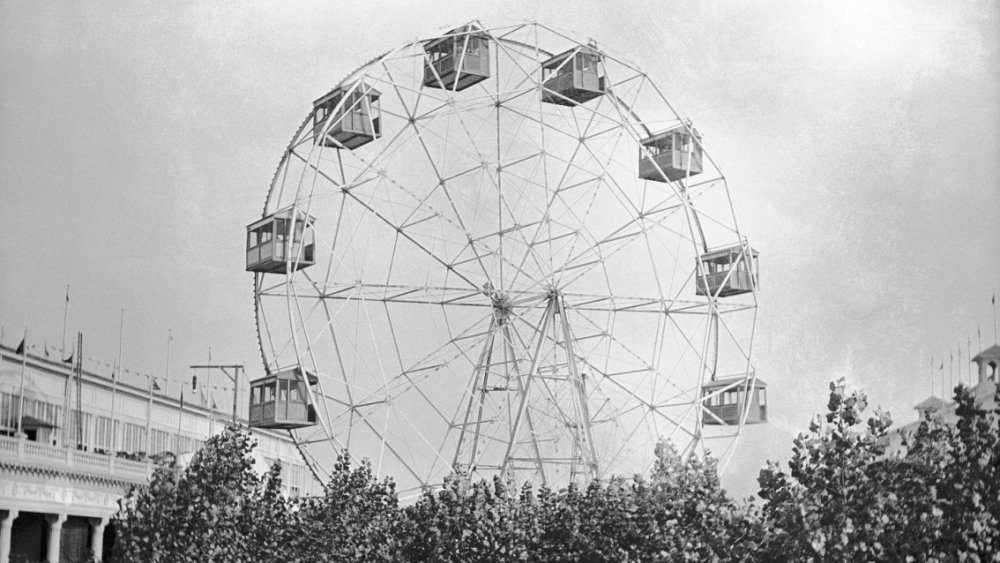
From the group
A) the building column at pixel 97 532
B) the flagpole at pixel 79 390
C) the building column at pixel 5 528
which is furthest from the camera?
the flagpole at pixel 79 390

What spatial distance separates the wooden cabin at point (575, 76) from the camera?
57344 mm

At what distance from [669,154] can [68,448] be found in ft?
86.3

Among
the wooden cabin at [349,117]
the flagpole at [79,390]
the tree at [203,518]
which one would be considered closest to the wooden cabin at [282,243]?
the wooden cabin at [349,117]

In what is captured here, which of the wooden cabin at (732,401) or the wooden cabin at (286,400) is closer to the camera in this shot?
the wooden cabin at (286,400)

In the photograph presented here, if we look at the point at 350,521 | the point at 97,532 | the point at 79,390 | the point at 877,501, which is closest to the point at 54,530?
the point at 97,532

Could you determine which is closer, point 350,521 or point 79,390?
point 350,521

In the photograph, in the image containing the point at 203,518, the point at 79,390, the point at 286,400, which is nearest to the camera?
the point at 203,518

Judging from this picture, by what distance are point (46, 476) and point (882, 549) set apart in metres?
41.3

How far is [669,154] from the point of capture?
58875 millimetres

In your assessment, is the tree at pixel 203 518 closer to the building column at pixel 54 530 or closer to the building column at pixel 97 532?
the building column at pixel 54 530

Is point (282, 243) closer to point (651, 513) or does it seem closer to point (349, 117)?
point (349, 117)

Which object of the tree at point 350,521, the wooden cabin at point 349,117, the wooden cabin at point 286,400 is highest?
the wooden cabin at point 349,117

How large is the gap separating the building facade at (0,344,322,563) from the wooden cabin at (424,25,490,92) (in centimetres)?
2023

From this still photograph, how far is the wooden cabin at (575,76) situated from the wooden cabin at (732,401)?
11.4 meters
